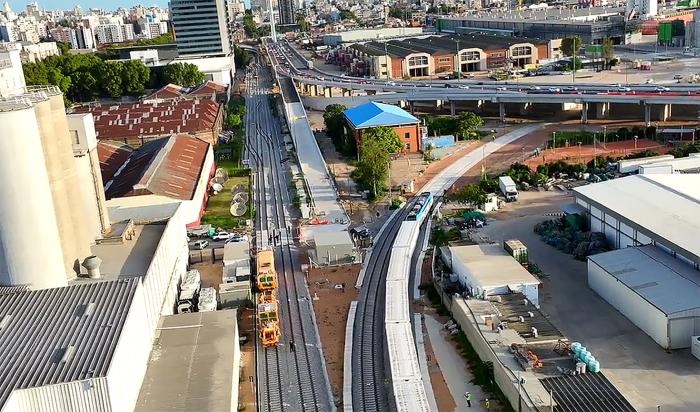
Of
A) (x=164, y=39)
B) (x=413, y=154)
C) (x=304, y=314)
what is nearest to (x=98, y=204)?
(x=304, y=314)

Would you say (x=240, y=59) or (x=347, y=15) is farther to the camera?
(x=347, y=15)

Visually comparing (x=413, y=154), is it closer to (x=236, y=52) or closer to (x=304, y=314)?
(x=304, y=314)

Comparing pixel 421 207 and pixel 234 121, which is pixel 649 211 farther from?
pixel 234 121

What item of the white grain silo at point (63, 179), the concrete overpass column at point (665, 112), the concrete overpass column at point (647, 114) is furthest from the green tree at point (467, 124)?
the white grain silo at point (63, 179)

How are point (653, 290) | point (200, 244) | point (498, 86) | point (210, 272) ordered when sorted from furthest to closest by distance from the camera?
point (498, 86), point (200, 244), point (210, 272), point (653, 290)

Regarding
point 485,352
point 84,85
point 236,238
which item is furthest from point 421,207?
point 84,85

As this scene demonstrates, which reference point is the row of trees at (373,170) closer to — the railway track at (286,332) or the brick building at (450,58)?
the railway track at (286,332)
